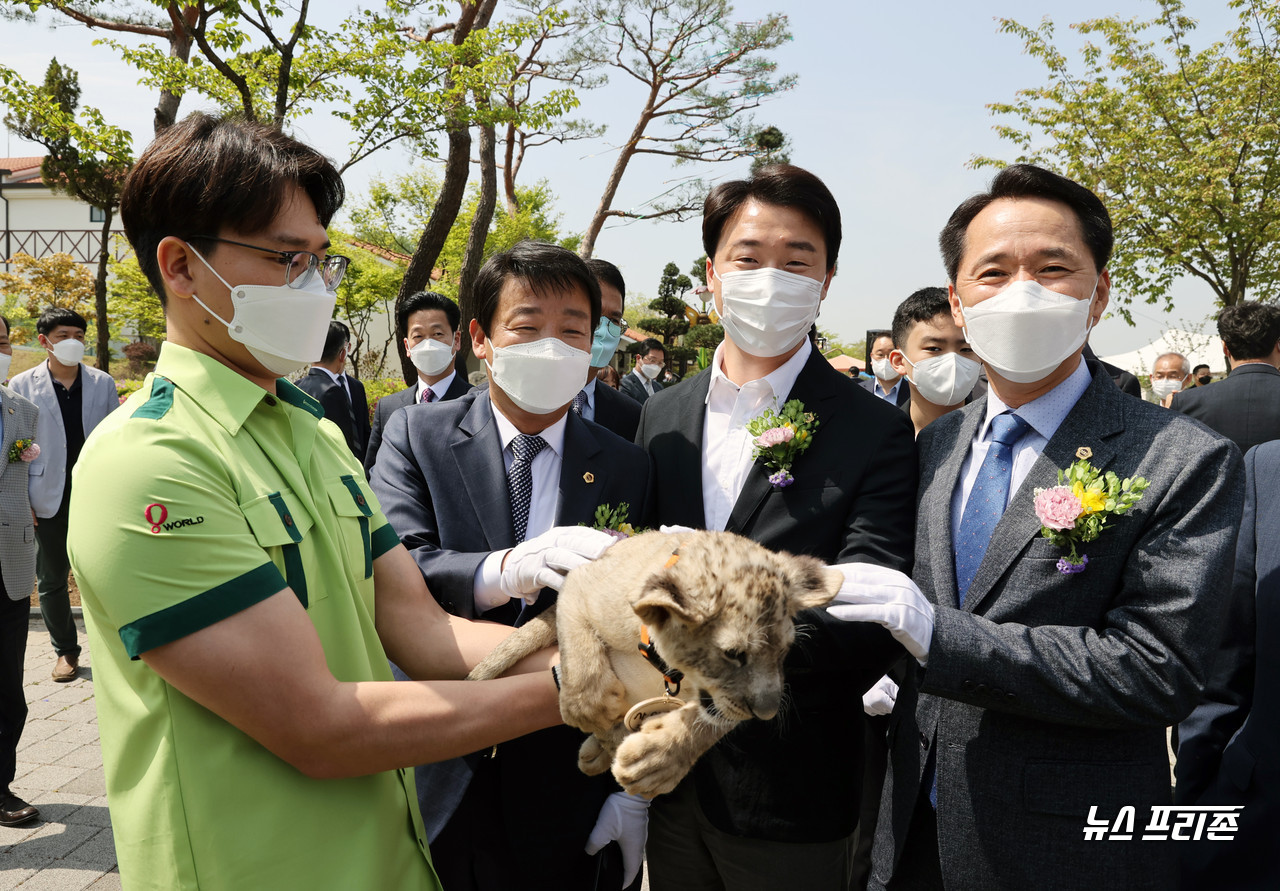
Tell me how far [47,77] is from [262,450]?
31.3 meters

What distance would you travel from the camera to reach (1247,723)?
130 inches

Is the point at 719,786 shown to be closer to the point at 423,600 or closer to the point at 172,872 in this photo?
the point at 423,600

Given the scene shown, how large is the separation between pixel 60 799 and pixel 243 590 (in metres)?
5.86

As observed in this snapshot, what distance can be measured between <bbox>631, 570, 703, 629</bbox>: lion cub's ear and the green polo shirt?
86 centimetres

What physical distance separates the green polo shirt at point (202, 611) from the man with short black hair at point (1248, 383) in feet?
28.8

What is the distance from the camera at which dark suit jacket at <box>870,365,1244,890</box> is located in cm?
246

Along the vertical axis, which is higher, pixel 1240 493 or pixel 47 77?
pixel 47 77

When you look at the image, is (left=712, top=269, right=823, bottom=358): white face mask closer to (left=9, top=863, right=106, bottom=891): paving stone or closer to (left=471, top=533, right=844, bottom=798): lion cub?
(left=471, top=533, right=844, bottom=798): lion cub

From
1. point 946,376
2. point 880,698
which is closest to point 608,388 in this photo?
point 946,376

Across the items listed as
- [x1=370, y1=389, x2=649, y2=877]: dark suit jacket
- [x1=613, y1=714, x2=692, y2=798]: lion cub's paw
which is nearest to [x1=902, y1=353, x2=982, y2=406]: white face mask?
[x1=370, y1=389, x2=649, y2=877]: dark suit jacket

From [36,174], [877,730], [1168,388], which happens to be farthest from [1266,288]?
[36,174]

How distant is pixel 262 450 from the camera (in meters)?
2.20

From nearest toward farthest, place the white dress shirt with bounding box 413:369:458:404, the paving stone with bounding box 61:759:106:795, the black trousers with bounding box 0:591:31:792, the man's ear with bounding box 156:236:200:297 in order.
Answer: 1. the man's ear with bounding box 156:236:200:297
2. the black trousers with bounding box 0:591:31:792
3. the paving stone with bounding box 61:759:106:795
4. the white dress shirt with bounding box 413:369:458:404

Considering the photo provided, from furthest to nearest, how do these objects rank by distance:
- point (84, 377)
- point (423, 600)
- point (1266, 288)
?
1. point (1266, 288)
2. point (84, 377)
3. point (423, 600)
